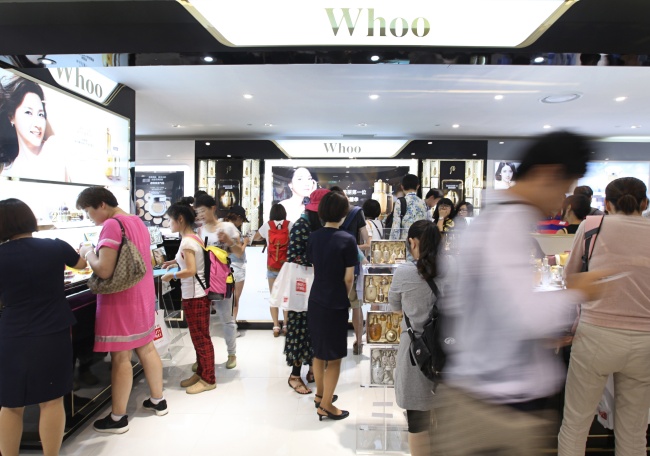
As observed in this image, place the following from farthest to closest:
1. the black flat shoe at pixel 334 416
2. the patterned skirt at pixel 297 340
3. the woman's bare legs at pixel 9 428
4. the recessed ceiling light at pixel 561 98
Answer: the recessed ceiling light at pixel 561 98 < the patterned skirt at pixel 297 340 < the black flat shoe at pixel 334 416 < the woman's bare legs at pixel 9 428

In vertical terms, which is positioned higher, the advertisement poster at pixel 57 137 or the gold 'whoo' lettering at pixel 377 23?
the gold 'whoo' lettering at pixel 377 23

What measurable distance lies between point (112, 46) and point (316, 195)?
1623mm

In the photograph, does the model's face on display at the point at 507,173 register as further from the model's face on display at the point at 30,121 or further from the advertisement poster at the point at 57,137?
the model's face on display at the point at 30,121

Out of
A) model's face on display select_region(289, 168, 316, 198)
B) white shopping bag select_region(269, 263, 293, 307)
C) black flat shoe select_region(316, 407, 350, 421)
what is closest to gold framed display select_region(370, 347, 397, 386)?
black flat shoe select_region(316, 407, 350, 421)

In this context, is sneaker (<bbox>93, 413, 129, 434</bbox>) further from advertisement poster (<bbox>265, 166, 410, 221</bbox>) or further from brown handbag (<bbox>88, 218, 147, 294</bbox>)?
advertisement poster (<bbox>265, 166, 410, 221</bbox>)

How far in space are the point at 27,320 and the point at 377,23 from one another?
Answer: 2.31 m

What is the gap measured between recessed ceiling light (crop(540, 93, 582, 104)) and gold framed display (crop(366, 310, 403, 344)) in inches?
155

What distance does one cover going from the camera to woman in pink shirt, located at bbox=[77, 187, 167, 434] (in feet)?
8.02

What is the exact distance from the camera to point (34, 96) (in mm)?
3193

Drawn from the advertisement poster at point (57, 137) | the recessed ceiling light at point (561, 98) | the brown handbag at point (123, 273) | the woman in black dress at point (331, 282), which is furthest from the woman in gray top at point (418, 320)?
the recessed ceiling light at point (561, 98)

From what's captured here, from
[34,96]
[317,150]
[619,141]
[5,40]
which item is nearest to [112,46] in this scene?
[5,40]

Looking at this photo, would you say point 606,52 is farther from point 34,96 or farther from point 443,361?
point 34,96

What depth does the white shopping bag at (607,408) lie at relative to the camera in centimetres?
216

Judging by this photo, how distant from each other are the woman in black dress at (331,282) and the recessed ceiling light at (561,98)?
12.6 feet
